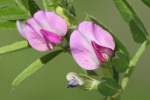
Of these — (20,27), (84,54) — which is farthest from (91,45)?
(20,27)

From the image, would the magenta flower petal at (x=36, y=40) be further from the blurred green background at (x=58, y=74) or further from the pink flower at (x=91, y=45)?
the blurred green background at (x=58, y=74)

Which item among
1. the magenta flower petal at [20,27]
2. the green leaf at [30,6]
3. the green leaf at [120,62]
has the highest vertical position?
the green leaf at [30,6]

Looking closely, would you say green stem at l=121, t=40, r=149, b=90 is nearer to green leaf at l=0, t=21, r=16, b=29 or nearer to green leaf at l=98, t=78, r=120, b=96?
green leaf at l=98, t=78, r=120, b=96

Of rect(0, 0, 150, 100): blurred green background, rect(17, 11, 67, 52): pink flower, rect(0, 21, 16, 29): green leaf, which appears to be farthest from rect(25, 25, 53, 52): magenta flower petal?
rect(0, 0, 150, 100): blurred green background

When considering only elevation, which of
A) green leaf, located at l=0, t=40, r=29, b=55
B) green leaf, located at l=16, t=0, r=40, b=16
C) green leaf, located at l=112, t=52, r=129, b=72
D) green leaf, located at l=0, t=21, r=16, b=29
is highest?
green leaf, located at l=16, t=0, r=40, b=16

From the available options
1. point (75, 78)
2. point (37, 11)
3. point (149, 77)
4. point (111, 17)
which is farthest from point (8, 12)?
point (111, 17)

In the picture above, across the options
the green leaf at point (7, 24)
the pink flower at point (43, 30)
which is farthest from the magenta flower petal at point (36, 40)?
the green leaf at point (7, 24)

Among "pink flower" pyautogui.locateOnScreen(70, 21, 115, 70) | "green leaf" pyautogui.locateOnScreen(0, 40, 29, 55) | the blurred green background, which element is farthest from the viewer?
the blurred green background

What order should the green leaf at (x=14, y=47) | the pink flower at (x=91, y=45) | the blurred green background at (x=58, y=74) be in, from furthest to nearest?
1. the blurred green background at (x=58, y=74)
2. the green leaf at (x=14, y=47)
3. the pink flower at (x=91, y=45)
